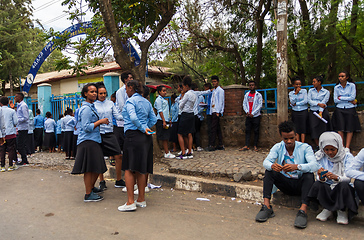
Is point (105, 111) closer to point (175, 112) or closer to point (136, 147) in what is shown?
point (136, 147)

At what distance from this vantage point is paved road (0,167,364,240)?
3463 millimetres

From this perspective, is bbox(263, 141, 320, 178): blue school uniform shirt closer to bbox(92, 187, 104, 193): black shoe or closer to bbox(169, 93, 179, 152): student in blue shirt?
bbox(92, 187, 104, 193): black shoe

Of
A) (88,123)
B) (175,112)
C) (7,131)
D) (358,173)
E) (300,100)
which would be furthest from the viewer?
(175,112)

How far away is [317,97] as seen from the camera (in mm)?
6781

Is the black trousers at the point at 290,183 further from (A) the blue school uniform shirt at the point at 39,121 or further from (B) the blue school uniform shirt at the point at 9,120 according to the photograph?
(A) the blue school uniform shirt at the point at 39,121

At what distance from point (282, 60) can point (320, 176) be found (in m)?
2.67

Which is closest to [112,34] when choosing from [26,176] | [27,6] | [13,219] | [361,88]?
[26,176]

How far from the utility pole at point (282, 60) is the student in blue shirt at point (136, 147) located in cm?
264

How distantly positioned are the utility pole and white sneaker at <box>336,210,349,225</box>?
2264 mm

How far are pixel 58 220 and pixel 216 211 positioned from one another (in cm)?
214

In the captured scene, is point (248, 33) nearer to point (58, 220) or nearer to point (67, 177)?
point (67, 177)

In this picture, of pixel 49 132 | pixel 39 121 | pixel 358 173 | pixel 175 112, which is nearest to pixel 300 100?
pixel 175 112

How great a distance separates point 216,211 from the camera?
4297mm

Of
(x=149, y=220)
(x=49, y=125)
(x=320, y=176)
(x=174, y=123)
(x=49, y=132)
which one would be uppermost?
(x=174, y=123)
